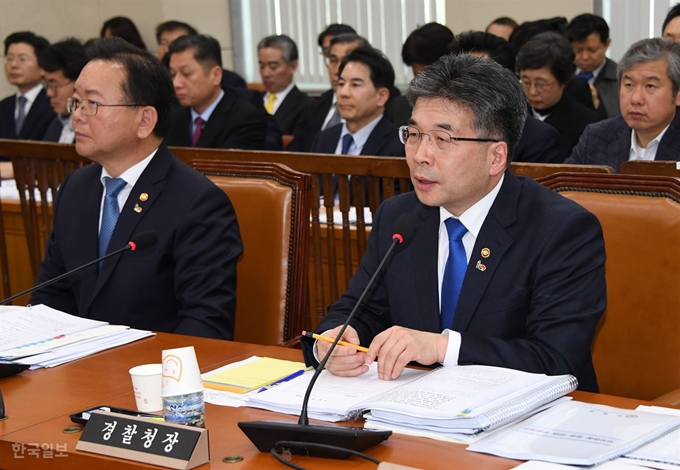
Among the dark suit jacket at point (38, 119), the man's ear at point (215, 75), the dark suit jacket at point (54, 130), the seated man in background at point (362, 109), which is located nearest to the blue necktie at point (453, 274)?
the seated man in background at point (362, 109)

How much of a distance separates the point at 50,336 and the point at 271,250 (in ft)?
2.17

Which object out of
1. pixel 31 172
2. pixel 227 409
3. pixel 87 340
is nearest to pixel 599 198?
pixel 227 409

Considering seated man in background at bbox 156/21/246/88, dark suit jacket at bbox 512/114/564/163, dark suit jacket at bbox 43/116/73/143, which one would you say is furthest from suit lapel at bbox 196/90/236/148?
seated man in background at bbox 156/21/246/88

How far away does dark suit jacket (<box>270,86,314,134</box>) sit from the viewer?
7117 mm

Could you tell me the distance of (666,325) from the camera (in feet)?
6.95

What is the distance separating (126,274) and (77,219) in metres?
0.27

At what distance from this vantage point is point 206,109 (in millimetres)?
5688

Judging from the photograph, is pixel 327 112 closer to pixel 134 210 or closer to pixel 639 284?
pixel 134 210

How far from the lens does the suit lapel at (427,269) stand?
2100 mm

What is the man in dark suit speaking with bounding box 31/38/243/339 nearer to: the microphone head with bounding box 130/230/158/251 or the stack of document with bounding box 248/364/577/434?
the microphone head with bounding box 130/230/158/251

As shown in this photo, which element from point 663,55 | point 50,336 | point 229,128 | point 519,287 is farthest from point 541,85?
point 50,336

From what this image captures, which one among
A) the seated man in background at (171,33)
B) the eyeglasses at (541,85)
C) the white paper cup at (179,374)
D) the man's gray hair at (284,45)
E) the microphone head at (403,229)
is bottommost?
the white paper cup at (179,374)

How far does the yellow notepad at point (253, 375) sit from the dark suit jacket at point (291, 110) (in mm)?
5223

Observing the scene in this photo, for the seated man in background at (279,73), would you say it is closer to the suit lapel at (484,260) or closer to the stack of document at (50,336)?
the stack of document at (50,336)
